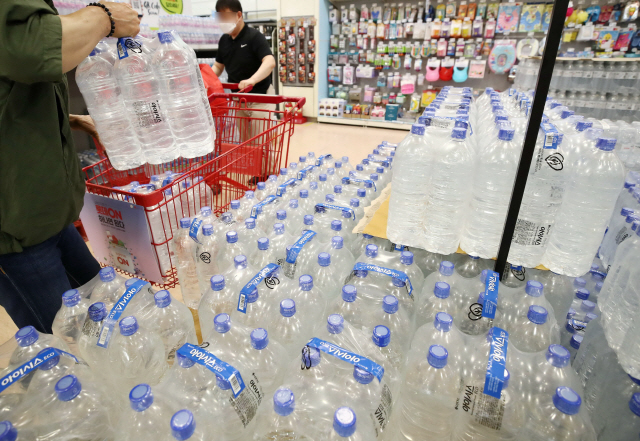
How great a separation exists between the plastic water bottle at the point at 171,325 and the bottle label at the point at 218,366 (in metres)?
0.49

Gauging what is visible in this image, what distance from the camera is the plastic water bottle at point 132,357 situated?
121cm

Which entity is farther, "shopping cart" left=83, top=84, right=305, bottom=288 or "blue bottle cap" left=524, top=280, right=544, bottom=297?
"shopping cart" left=83, top=84, right=305, bottom=288

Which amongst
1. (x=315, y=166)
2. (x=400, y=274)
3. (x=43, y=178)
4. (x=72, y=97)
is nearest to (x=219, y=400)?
(x=400, y=274)

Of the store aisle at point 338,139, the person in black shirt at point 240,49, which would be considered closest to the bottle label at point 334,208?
the person in black shirt at point 240,49

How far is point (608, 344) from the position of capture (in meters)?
1.18

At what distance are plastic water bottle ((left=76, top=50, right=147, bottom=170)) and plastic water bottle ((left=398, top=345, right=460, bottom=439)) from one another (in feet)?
5.15

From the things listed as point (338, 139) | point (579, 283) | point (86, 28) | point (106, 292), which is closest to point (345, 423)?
point (106, 292)

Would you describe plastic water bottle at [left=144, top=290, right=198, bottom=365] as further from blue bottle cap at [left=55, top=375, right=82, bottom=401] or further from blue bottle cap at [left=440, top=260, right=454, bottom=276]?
blue bottle cap at [left=440, top=260, right=454, bottom=276]

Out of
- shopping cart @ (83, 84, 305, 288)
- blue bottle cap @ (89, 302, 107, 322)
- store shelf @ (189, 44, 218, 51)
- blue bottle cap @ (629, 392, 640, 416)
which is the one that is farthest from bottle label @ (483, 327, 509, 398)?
store shelf @ (189, 44, 218, 51)

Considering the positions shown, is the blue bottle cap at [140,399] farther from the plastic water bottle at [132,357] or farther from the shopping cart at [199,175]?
the shopping cart at [199,175]

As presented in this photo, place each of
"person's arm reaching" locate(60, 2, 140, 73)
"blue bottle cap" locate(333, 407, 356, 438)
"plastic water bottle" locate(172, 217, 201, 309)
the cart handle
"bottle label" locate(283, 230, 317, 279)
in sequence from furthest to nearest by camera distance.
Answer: the cart handle < "plastic water bottle" locate(172, 217, 201, 309) < "bottle label" locate(283, 230, 317, 279) < "person's arm reaching" locate(60, 2, 140, 73) < "blue bottle cap" locate(333, 407, 356, 438)

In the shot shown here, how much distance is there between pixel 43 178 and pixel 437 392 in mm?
1505

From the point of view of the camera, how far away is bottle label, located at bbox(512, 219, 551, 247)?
131cm

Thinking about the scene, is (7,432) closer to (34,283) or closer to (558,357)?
(34,283)
